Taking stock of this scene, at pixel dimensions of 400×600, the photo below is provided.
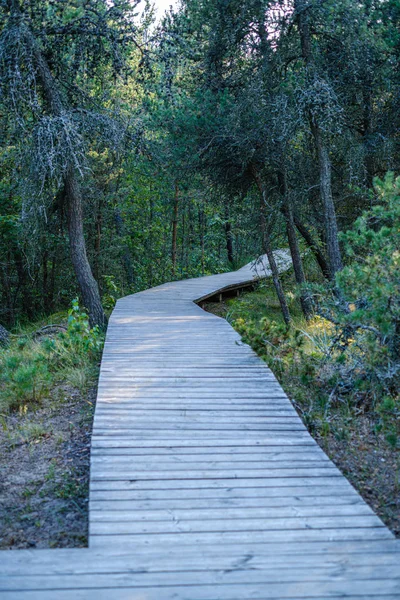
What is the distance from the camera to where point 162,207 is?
17.5m

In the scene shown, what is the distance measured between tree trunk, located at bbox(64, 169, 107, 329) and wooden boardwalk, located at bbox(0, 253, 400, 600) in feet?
16.0

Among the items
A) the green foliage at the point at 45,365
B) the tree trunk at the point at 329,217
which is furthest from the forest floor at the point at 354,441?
the tree trunk at the point at 329,217

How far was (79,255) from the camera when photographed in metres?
10.6

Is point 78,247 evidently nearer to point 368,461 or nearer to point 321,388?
point 321,388

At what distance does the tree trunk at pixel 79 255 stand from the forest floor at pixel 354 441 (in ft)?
15.7

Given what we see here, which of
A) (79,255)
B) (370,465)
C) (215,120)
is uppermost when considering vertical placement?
(215,120)

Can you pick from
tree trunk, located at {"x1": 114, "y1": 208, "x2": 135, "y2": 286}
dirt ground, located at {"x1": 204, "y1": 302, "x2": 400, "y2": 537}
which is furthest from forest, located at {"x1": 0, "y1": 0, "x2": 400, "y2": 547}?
tree trunk, located at {"x1": 114, "y1": 208, "x2": 135, "y2": 286}

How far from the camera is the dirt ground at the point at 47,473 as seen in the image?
3582 millimetres

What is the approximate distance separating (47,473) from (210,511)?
5.30ft

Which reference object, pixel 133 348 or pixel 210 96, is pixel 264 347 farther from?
pixel 210 96

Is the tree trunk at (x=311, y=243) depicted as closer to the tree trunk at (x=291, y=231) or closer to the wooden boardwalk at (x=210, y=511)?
the tree trunk at (x=291, y=231)

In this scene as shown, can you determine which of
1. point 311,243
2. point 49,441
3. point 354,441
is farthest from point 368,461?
point 311,243

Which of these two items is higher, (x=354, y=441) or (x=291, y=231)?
(x=291, y=231)

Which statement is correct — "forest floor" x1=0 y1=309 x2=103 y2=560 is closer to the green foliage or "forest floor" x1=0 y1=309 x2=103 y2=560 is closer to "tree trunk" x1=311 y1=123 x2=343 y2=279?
the green foliage
